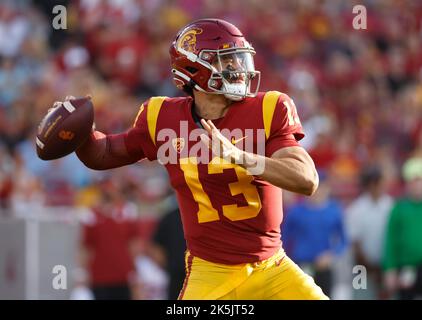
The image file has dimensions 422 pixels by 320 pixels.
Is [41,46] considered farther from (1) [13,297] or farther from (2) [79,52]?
(1) [13,297]

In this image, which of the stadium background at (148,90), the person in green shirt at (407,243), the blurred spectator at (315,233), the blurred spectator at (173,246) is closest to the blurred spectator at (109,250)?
the stadium background at (148,90)

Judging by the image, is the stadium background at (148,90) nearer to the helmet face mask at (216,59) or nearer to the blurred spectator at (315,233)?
the blurred spectator at (315,233)

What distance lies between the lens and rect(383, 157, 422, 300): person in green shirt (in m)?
9.09

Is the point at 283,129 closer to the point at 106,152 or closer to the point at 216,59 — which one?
the point at 216,59

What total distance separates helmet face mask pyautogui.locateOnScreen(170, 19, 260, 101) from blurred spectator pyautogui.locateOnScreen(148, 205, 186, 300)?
12.2ft

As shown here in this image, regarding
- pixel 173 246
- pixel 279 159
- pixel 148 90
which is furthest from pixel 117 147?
pixel 148 90

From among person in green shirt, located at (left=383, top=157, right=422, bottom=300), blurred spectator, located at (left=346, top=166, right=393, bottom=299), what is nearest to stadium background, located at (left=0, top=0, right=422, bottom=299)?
blurred spectator, located at (left=346, top=166, right=393, bottom=299)

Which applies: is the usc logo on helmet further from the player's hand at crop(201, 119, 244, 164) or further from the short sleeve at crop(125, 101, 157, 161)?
the player's hand at crop(201, 119, 244, 164)

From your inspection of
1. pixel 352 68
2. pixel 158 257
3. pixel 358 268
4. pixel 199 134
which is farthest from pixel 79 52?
pixel 199 134

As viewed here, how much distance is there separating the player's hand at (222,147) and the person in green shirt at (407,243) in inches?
183

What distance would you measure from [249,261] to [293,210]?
168 inches

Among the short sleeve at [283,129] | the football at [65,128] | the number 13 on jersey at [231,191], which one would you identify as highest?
the football at [65,128]

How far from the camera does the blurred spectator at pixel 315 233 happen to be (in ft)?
30.8

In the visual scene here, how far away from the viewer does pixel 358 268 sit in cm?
966
